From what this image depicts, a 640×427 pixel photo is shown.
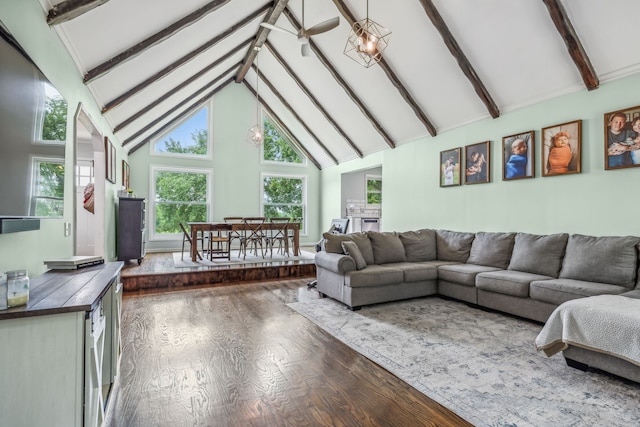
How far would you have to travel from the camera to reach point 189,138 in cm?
843

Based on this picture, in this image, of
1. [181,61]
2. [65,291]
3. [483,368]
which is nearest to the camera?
[65,291]

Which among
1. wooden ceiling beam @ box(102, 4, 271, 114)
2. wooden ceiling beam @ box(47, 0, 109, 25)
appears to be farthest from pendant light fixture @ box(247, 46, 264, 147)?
wooden ceiling beam @ box(47, 0, 109, 25)

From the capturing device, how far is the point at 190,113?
8320 millimetres

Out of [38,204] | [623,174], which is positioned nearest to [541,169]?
[623,174]

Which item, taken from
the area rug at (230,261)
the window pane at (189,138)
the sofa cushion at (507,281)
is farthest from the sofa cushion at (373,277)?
the window pane at (189,138)

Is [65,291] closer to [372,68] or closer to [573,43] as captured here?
[573,43]

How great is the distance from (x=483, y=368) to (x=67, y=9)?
4057 mm

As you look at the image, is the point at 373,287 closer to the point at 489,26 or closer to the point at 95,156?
the point at 489,26

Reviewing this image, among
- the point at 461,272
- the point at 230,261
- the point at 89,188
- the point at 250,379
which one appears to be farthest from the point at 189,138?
the point at 250,379

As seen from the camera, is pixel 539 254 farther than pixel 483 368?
Yes

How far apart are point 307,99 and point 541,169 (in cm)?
489

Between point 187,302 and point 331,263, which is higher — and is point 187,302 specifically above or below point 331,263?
below

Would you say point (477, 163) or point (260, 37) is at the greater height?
point (260, 37)

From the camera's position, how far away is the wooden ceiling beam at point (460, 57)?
13.8 feet
